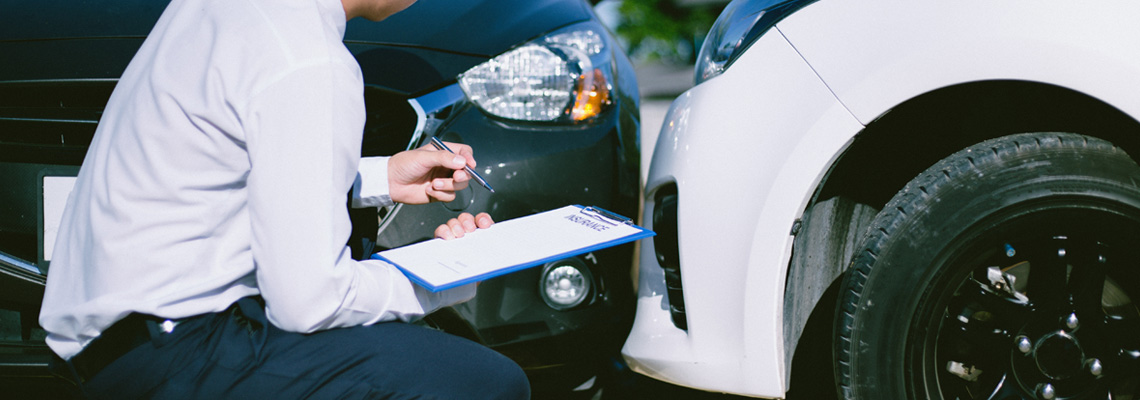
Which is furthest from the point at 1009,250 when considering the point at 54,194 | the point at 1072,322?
the point at 54,194

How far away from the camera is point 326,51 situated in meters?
1.25

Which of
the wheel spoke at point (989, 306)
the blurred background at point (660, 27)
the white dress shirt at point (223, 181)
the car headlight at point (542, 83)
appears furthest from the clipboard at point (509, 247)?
the blurred background at point (660, 27)

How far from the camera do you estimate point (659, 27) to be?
2833 cm

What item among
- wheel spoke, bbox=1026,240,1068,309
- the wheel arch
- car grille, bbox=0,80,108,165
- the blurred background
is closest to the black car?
car grille, bbox=0,80,108,165

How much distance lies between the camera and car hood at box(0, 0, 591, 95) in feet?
6.00

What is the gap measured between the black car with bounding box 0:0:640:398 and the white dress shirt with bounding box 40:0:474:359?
1.63 ft

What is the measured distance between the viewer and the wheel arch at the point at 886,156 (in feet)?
5.40

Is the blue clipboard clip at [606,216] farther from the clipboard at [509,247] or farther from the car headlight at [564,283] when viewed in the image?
the car headlight at [564,283]

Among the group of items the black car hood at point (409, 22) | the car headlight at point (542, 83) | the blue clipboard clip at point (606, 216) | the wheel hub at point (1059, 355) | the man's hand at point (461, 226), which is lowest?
the wheel hub at point (1059, 355)

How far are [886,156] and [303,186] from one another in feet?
3.78

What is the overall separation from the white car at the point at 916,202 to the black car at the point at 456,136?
0.27 metres

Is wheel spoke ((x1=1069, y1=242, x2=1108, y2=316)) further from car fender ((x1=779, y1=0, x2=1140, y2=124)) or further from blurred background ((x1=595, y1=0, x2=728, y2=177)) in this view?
blurred background ((x1=595, y1=0, x2=728, y2=177))

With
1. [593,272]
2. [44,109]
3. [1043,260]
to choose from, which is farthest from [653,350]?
[44,109]

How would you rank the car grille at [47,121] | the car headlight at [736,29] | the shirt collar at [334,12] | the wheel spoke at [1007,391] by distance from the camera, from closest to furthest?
the shirt collar at [334,12] → the wheel spoke at [1007,391] → the car headlight at [736,29] → the car grille at [47,121]
